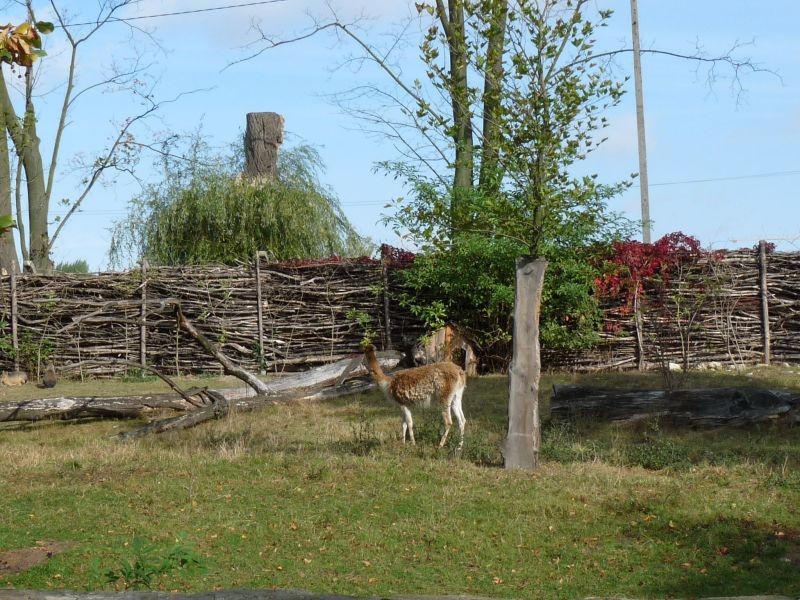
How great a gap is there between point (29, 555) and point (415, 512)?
11.2 ft

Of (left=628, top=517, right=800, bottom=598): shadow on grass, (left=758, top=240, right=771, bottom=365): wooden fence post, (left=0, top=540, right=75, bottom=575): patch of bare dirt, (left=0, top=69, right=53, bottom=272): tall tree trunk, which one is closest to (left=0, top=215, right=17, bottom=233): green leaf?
(left=0, top=540, right=75, bottom=575): patch of bare dirt

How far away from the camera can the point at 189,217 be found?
25.8 m

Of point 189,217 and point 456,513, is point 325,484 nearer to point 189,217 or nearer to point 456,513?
point 456,513

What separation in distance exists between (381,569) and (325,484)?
2.54 meters

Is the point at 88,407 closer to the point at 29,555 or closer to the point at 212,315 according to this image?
the point at 212,315

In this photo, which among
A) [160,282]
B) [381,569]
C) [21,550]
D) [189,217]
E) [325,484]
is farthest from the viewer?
[189,217]

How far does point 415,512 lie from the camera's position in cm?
963

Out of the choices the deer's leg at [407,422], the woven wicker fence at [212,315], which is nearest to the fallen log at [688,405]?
the deer's leg at [407,422]

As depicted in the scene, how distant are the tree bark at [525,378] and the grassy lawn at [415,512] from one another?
25 cm

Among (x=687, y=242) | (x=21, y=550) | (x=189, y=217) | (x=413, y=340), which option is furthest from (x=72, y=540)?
(x=189, y=217)

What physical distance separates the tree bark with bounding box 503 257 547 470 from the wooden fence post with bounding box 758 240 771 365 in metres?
9.83

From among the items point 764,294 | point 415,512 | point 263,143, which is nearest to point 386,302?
point 764,294

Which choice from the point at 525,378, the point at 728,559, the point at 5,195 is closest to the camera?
the point at 728,559

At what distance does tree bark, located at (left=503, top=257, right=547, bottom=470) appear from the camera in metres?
11.1
